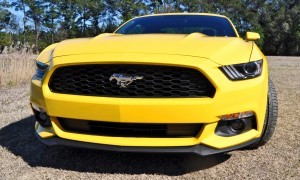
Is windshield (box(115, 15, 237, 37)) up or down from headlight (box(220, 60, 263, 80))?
down

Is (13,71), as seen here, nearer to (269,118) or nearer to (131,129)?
(131,129)

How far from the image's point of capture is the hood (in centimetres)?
241

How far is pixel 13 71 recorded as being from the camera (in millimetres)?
8188

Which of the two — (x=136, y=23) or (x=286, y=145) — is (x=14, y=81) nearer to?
(x=136, y=23)

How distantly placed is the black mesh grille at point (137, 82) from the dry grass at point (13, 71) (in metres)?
6.05

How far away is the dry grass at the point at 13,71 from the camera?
26.3ft

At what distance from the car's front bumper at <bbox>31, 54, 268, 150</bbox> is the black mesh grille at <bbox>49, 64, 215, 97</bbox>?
64mm

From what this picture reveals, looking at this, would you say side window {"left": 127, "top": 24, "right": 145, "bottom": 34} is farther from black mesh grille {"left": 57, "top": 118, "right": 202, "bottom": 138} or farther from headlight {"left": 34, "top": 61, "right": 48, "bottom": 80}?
black mesh grille {"left": 57, "top": 118, "right": 202, "bottom": 138}

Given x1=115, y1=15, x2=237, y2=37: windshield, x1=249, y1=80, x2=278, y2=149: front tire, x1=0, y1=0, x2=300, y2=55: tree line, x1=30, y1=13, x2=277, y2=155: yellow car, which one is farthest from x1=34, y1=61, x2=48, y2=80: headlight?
x1=0, y1=0, x2=300, y2=55: tree line

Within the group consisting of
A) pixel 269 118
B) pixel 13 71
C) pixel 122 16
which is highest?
pixel 269 118

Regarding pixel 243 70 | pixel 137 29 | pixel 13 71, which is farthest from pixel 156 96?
pixel 13 71

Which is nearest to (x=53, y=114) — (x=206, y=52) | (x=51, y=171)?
(x=51, y=171)

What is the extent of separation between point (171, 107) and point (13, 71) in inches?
270

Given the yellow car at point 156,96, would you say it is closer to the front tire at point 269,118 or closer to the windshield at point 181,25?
the front tire at point 269,118
